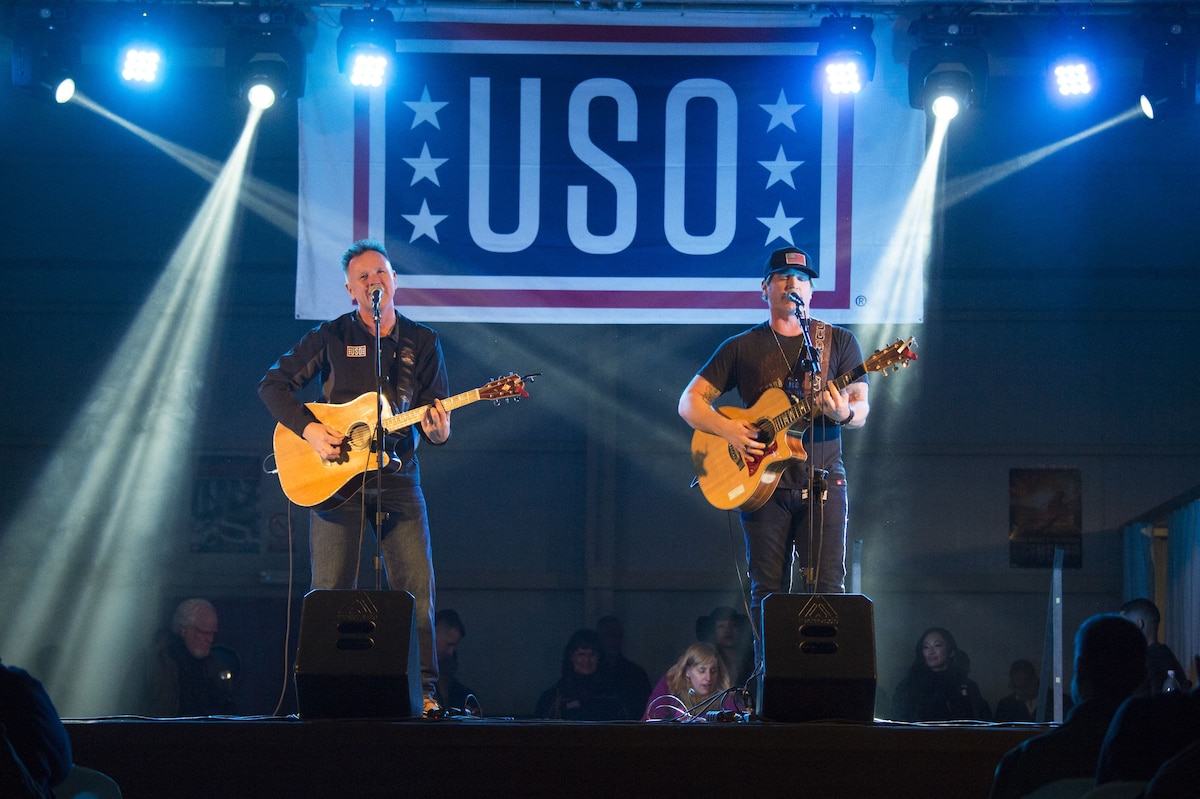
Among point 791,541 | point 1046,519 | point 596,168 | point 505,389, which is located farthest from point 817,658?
point 1046,519

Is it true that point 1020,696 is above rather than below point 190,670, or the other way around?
below

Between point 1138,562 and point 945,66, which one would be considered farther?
point 1138,562

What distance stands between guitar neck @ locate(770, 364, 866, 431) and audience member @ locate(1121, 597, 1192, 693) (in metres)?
2.33

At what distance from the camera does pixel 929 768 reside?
13.0 feet

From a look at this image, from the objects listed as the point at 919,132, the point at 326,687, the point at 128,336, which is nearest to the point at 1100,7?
the point at 919,132

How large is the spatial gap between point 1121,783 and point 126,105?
8705 millimetres

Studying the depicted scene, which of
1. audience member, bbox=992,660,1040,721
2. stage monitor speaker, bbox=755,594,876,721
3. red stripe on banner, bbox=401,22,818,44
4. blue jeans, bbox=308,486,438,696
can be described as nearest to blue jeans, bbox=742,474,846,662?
stage monitor speaker, bbox=755,594,876,721

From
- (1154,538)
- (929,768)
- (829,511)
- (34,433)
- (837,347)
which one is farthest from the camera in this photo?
(34,433)

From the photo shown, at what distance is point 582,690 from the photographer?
8.19 m

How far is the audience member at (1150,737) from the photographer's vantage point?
259 centimetres

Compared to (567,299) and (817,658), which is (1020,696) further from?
(817,658)

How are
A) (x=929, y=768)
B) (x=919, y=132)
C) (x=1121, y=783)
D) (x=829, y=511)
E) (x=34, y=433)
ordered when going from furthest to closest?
(x=34, y=433), (x=919, y=132), (x=829, y=511), (x=929, y=768), (x=1121, y=783)

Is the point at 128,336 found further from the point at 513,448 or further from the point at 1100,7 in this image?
the point at 1100,7

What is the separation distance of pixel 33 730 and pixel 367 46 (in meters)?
5.53
